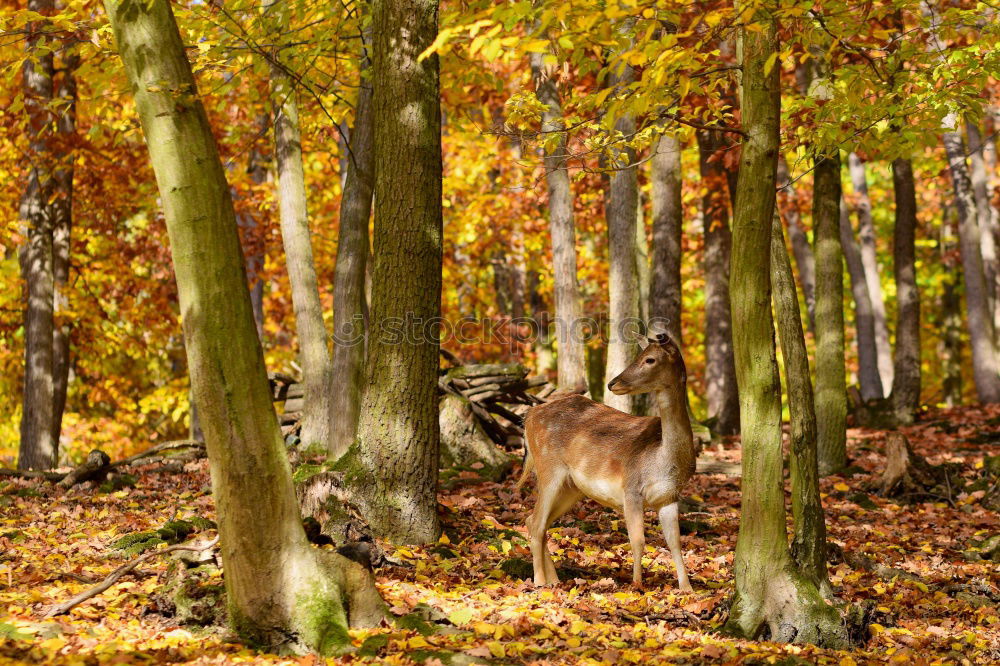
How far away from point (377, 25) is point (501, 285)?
1833 centimetres

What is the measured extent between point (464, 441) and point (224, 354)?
254 inches

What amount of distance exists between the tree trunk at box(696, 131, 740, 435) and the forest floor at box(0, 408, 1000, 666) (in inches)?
193

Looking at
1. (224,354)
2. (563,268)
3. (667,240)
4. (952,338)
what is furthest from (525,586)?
(952,338)

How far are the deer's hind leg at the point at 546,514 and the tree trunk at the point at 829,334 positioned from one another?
5362 millimetres

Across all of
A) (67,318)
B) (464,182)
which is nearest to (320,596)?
(67,318)

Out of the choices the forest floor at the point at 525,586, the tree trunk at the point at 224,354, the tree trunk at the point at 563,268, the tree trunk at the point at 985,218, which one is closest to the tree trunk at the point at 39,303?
the forest floor at the point at 525,586

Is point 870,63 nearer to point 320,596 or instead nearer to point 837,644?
point 837,644

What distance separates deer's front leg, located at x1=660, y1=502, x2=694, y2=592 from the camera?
22.9ft

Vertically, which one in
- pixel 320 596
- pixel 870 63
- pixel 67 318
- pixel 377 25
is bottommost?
pixel 320 596

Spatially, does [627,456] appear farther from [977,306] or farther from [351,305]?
[977,306]

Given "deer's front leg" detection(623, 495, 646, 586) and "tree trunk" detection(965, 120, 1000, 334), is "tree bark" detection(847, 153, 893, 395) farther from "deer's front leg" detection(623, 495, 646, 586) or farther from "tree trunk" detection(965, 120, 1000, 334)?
"deer's front leg" detection(623, 495, 646, 586)

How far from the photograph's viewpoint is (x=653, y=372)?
6.88m

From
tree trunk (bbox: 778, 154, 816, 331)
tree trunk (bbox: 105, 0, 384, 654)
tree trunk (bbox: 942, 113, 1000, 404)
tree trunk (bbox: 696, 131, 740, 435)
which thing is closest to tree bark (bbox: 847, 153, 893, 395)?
tree trunk (bbox: 778, 154, 816, 331)

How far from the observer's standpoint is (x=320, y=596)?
5.58 m
